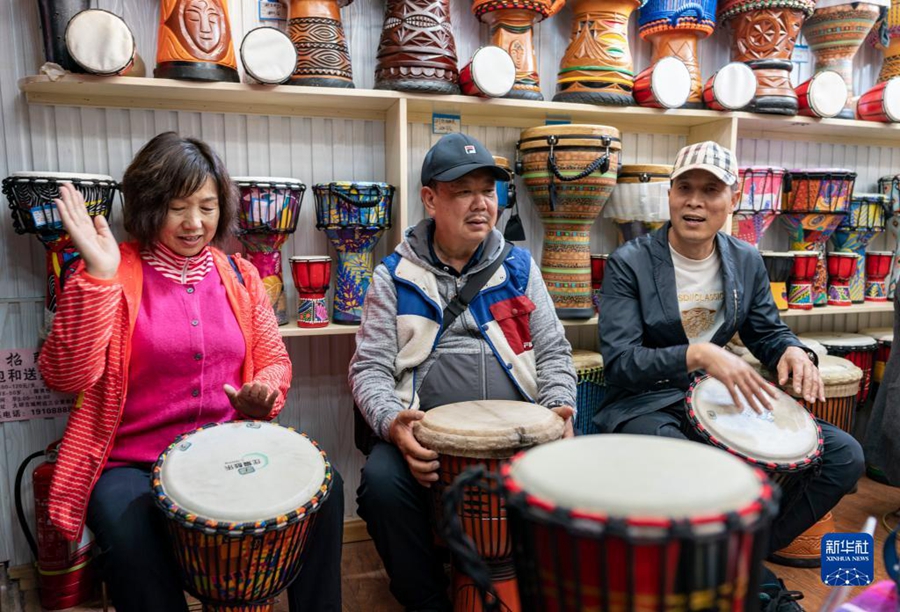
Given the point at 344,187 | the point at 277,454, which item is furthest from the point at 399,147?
the point at 277,454

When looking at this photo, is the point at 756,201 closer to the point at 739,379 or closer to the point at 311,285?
the point at 739,379

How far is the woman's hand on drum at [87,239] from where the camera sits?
1.71m

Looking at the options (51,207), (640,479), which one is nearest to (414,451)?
(640,479)

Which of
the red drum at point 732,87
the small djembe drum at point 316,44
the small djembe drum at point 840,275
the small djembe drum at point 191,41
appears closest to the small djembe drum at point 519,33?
the small djembe drum at point 316,44

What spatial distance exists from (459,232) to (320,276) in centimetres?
68

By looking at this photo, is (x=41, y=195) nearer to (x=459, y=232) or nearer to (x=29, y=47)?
(x=29, y=47)

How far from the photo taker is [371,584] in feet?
8.18

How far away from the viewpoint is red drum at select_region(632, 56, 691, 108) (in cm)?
278

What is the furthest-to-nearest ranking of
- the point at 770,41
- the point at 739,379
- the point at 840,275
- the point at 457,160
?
the point at 840,275, the point at 770,41, the point at 457,160, the point at 739,379

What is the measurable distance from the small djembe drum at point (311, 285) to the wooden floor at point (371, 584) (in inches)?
38.1

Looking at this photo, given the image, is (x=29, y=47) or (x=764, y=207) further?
(x=764, y=207)

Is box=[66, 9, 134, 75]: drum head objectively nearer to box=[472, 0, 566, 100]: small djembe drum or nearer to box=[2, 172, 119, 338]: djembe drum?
box=[2, 172, 119, 338]: djembe drum

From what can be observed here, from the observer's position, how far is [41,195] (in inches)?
84.2

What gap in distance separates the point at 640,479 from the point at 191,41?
2125 millimetres
